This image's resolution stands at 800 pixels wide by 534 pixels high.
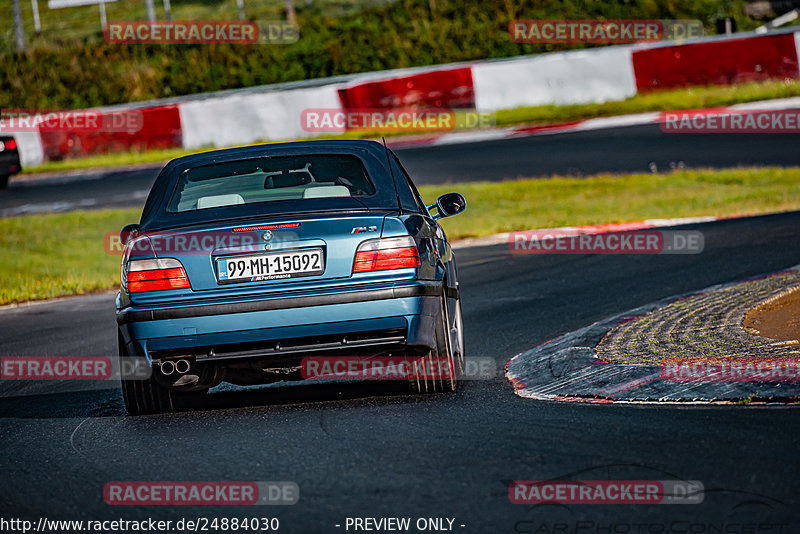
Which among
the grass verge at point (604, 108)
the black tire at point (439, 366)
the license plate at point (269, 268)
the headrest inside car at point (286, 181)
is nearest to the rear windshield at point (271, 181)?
the headrest inside car at point (286, 181)

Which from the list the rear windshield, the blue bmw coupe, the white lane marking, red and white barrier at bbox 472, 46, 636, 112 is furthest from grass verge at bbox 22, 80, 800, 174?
the blue bmw coupe

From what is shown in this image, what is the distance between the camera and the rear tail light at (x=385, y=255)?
5855 mm

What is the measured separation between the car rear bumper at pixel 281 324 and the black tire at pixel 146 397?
1.52ft

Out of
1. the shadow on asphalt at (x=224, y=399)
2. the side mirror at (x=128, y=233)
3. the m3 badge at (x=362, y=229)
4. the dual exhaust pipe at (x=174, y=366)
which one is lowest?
the shadow on asphalt at (x=224, y=399)

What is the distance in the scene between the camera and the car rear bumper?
5742 mm

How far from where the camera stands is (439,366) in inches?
244

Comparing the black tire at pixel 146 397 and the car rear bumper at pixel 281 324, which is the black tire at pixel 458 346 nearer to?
the car rear bumper at pixel 281 324

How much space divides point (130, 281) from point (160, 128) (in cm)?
2045

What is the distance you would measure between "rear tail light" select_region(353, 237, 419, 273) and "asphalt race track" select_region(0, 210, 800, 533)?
2.32 ft

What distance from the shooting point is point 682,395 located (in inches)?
222

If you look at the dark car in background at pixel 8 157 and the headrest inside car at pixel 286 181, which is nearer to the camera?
the headrest inside car at pixel 286 181

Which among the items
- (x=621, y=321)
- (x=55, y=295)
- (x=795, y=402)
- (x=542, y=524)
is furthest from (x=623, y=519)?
(x=55, y=295)

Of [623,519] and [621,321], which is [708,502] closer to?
[623,519]

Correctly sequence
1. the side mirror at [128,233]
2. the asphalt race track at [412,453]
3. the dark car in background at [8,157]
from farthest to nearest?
the dark car in background at [8,157], the side mirror at [128,233], the asphalt race track at [412,453]
